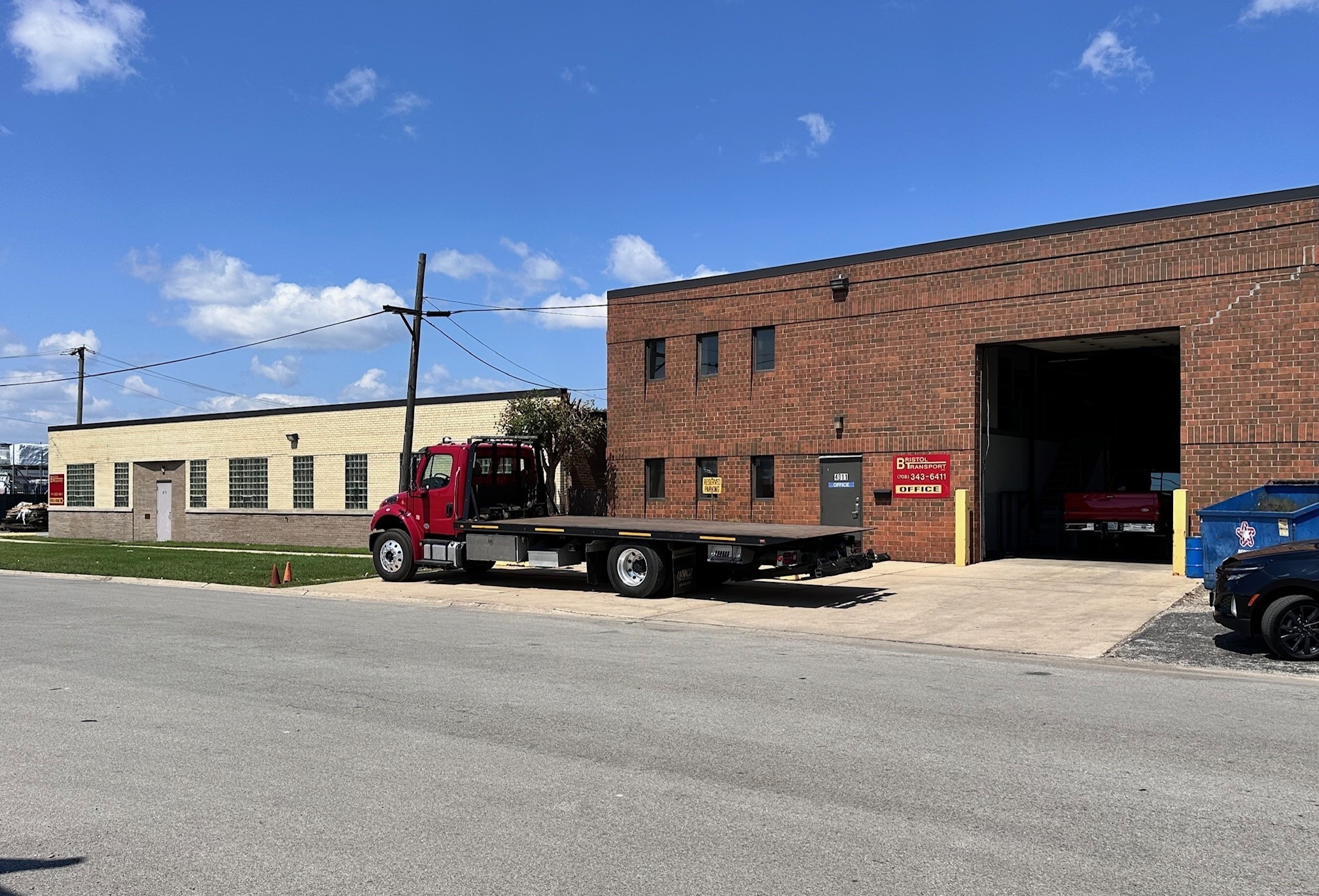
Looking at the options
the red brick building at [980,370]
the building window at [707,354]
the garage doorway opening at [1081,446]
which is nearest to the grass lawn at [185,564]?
the red brick building at [980,370]

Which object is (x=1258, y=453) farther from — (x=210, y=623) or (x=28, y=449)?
(x=28, y=449)

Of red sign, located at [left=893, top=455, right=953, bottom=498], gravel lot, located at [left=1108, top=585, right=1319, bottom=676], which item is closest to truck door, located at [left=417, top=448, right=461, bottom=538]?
red sign, located at [left=893, top=455, right=953, bottom=498]

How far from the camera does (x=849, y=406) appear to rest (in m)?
24.1

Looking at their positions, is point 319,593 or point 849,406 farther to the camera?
point 849,406

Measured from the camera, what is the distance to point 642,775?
21.0ft

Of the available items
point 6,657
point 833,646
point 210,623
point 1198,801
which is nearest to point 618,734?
point 1198,801

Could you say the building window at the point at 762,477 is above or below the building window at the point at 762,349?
below

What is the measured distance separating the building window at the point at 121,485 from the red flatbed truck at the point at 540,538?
85.1 feet

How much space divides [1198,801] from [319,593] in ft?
52.2

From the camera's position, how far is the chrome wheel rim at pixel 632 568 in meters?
17.5

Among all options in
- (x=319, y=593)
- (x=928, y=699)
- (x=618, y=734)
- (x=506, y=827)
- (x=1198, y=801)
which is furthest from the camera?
(x=319, y=593)

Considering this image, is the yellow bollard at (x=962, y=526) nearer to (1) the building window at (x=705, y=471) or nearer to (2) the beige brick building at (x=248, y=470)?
(1) the building window at (x=705, y=471)

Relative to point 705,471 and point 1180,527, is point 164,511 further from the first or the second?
point 1180,527

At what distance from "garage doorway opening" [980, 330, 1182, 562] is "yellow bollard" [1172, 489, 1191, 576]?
3292mm
